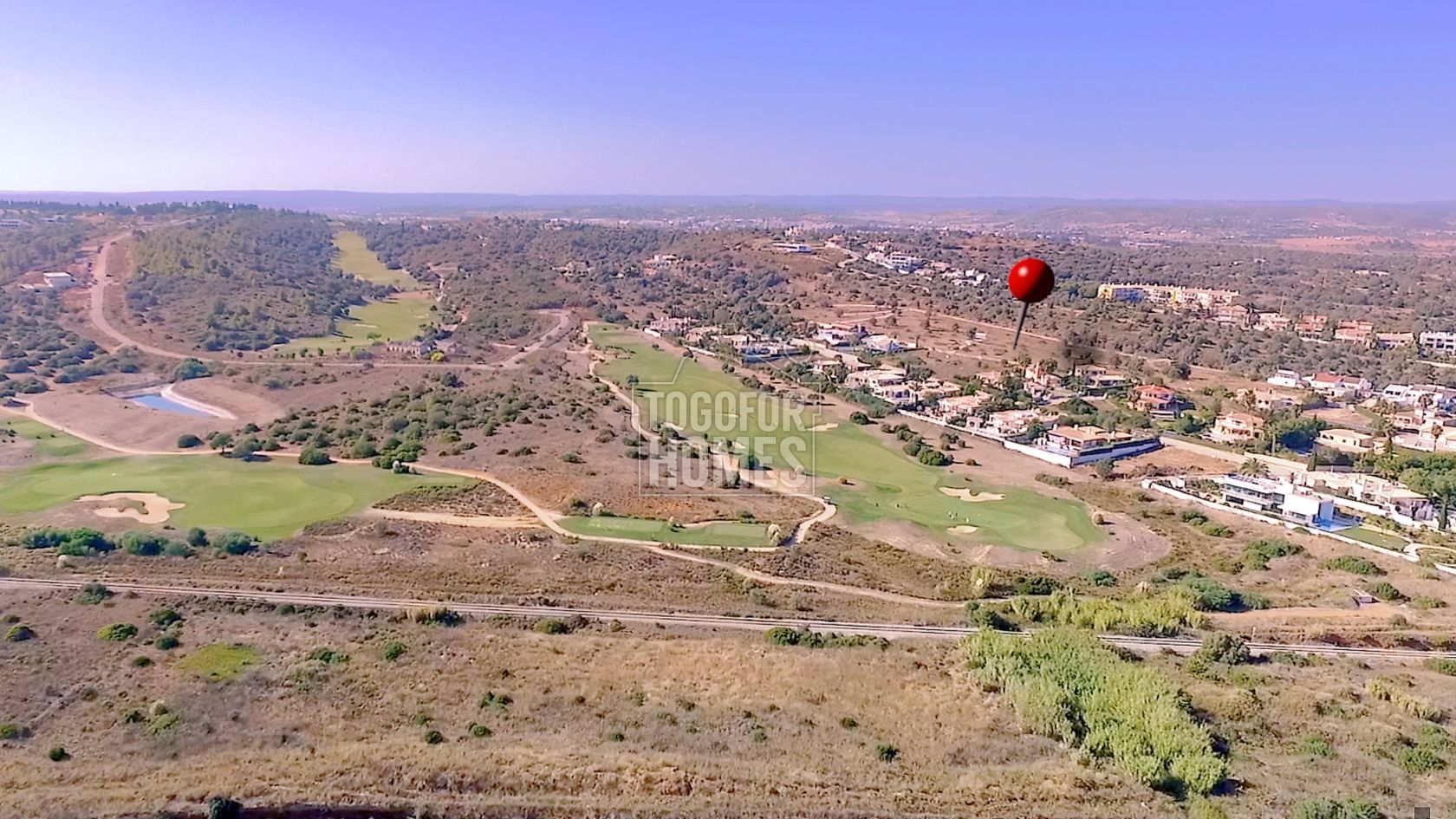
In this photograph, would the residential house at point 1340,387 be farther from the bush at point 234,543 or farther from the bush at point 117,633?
the bush at point 117,633

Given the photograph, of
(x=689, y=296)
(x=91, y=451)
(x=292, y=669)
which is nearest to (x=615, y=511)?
(x=292, y=669)

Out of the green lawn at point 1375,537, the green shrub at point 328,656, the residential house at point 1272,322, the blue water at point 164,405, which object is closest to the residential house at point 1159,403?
the green lawn at point 1375,537

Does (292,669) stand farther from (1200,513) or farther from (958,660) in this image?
(1200,513)

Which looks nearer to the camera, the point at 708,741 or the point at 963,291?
the point at 708,741

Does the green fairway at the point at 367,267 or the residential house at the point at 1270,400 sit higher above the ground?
the green fairway at the point at 367,267

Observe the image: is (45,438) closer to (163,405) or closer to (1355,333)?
(163,405)

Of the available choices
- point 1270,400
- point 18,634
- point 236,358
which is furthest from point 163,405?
point 1270,400

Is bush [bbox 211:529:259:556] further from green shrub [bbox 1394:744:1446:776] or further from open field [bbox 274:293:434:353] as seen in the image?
open field [bbox 274:293:434:353]
